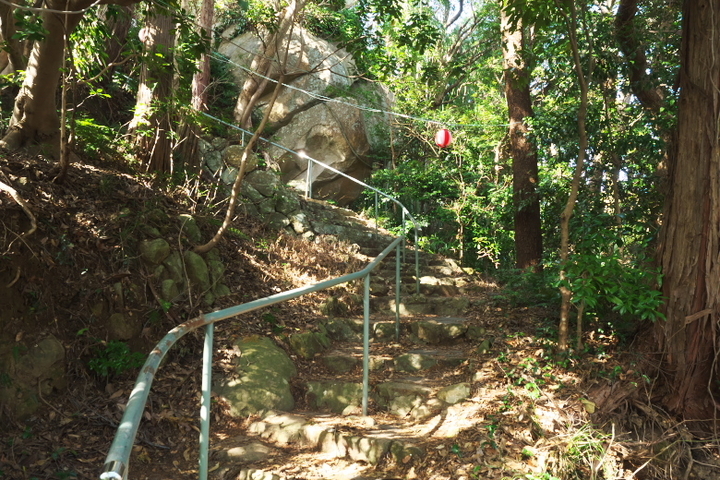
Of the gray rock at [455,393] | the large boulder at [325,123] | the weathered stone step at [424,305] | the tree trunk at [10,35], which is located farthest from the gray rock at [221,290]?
the large boulder at [325,123]

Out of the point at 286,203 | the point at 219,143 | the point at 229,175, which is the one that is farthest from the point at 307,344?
the point at 219,143

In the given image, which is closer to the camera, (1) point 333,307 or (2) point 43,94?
(2) point 43,94

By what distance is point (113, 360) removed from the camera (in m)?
3.45

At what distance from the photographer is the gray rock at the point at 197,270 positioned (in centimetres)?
445

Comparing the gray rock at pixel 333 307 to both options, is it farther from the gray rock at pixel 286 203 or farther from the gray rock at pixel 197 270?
the gray rock at pixel 286 203

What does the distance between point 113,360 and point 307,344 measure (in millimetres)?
1583

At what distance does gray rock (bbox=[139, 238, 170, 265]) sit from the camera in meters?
4.09

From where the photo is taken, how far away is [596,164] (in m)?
5.64

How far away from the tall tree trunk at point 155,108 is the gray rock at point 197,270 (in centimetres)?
121

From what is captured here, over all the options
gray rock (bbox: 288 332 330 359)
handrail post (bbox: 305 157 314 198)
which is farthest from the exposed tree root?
handrail post (bbox: 305 157 314 198)

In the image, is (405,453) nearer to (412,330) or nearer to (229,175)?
(412,330)

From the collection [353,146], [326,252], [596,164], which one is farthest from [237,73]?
[596,164]

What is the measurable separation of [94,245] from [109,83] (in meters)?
4.19

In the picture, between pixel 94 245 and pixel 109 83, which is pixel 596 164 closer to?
pixel 94 245
